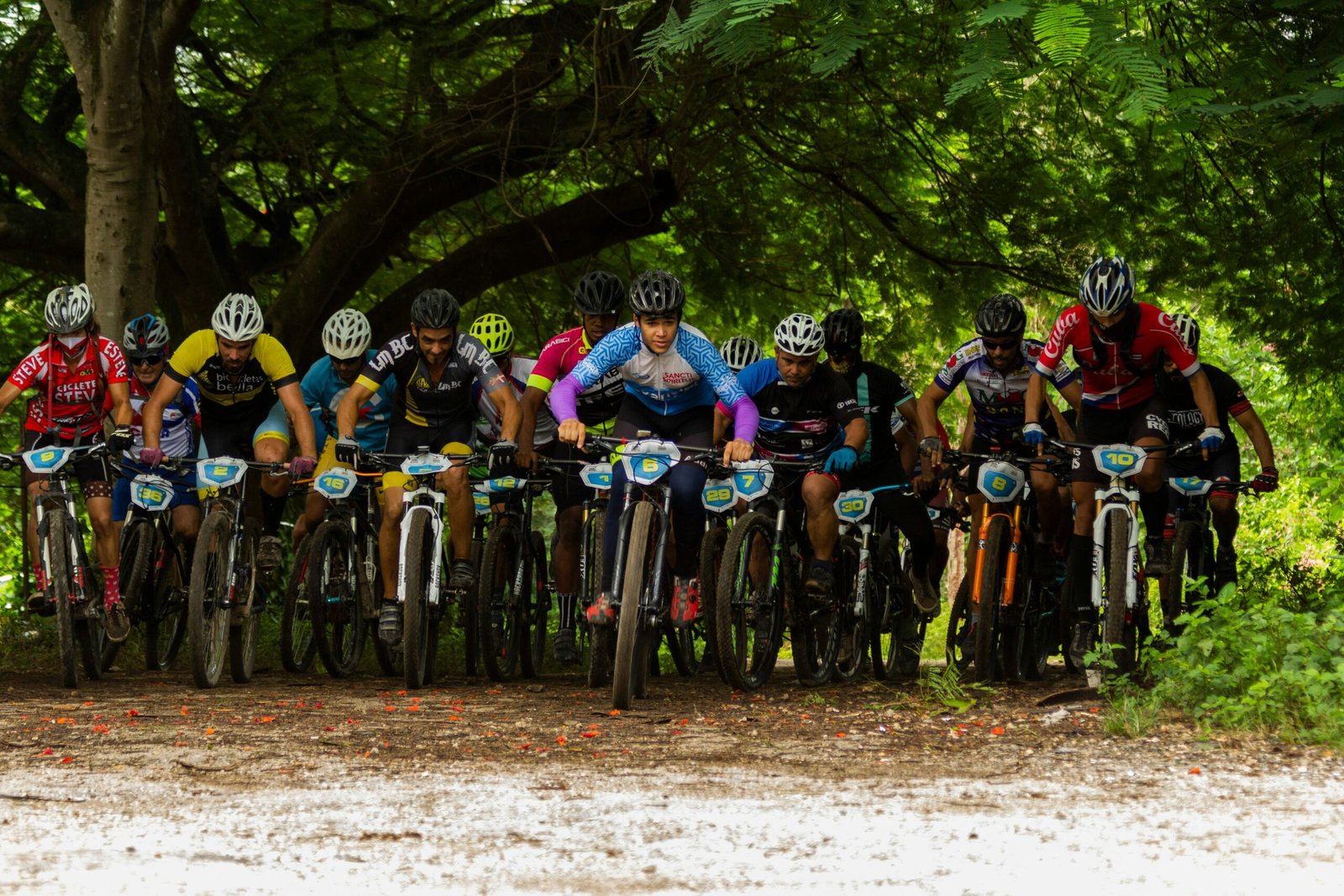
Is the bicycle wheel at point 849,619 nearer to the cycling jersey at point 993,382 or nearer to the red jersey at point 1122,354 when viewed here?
the cycling jersey at point 993,382

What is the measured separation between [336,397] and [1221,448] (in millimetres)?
5628

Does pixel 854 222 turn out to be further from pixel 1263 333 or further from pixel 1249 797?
pixel 1249 797

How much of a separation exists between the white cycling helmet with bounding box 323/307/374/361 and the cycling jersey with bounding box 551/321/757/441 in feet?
7.64

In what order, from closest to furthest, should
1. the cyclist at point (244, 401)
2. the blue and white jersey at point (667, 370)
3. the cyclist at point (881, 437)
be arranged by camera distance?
the blue and white jersey at point (667, 370), the cyclist at point (244, 401), the cyclist at point (881, 437)

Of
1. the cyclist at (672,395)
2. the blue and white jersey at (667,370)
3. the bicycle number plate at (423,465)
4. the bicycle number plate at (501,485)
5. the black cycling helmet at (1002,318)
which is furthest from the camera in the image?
the bicycle number plate at (501,485)

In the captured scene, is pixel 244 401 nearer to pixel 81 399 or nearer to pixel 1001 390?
pixel 81 399

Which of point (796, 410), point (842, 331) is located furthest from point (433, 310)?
point (842, 331)

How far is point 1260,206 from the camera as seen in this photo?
1307 centimetres

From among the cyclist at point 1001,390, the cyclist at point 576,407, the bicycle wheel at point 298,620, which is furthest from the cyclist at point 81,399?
the cyclist at point 1001,390

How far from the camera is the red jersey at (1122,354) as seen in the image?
933cm

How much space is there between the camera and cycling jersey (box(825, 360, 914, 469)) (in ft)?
33.9

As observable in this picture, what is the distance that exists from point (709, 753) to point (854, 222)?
9.37 m

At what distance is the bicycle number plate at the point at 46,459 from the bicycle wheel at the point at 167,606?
1.19m

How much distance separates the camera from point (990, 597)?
9422mm
